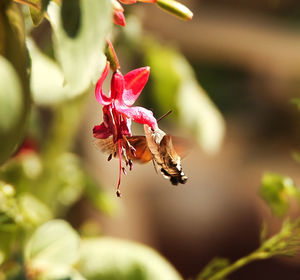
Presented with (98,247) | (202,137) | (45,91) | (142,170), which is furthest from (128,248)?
(142,170)

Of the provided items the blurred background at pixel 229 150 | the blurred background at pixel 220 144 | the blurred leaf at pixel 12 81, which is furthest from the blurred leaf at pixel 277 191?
the blurred background at pixel 229 150

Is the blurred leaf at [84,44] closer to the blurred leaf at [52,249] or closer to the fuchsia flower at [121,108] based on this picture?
the fuchsia flower at [121,108]

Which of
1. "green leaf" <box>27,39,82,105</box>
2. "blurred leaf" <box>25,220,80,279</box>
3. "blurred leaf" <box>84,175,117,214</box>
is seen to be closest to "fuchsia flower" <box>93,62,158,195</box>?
"blurred leaf" <box>25,220,80,279</box>

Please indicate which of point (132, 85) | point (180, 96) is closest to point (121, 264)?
point (132, 85)

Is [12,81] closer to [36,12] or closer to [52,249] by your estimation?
[36,12]

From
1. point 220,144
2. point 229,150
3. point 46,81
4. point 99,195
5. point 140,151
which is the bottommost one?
point 229,150

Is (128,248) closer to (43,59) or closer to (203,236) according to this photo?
(43,59)
